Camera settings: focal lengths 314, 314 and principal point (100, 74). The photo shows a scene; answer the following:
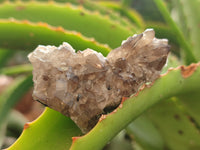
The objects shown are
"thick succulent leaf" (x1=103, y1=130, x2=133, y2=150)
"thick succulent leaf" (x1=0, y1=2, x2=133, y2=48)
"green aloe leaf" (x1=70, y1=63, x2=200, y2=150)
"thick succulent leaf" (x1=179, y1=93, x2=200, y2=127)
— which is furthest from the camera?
"thick succulent leaf" (x1=103, y1=130, x2=133, y2=150)

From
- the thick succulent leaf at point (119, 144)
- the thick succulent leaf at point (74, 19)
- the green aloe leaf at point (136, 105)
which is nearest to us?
the green aloe leaf at point (136, 105)

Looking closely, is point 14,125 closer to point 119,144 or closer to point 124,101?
point 119,144

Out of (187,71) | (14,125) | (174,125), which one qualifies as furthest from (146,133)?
(14,125)

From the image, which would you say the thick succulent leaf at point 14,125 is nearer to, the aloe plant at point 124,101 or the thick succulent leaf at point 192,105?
the aloe plant at point 124,101

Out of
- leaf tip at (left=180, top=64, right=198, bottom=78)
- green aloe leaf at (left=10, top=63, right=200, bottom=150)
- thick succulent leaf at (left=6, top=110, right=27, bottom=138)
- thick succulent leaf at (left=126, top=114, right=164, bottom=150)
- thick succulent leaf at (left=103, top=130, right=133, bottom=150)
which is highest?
leaf tip at (left=180, top=64, right=198, bottom=78)

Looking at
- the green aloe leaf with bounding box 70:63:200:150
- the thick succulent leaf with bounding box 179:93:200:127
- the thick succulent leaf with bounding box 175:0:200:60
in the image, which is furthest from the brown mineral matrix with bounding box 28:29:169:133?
the thick succulent leaf with bounding box 175:0:200:60

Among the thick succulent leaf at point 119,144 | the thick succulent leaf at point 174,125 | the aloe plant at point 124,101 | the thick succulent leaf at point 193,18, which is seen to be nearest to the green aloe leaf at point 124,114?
the aloe plant at point 124,101

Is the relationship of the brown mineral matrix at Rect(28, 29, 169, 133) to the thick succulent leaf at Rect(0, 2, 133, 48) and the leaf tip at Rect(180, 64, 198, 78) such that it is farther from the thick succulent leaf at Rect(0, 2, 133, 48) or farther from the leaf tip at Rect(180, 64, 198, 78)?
the thick succulent leaf at Rect(0, 2, 133, 48)
